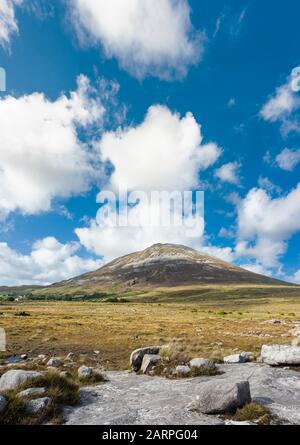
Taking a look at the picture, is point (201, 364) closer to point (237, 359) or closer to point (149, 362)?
point (149, 362)

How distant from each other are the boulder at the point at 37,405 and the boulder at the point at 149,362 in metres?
7.31

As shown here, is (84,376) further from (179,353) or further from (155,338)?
(155,338)

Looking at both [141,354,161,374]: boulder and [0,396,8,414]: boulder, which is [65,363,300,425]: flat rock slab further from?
[0,396,8,414]: boulder

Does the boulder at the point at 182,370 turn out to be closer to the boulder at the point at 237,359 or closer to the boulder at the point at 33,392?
the boulder at the point at 237,359

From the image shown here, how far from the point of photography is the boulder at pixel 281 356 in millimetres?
18828

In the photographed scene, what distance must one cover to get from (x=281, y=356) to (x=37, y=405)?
1362 cm

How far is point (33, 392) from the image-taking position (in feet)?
42.6

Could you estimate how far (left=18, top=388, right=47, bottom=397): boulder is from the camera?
12.6m

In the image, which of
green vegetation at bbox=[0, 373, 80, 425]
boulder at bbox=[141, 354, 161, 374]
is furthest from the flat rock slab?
boulder at bbox=[141, 354, 161, 374]

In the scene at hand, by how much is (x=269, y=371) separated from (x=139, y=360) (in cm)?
721

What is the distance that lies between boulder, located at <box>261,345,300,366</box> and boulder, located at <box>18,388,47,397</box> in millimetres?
12766
